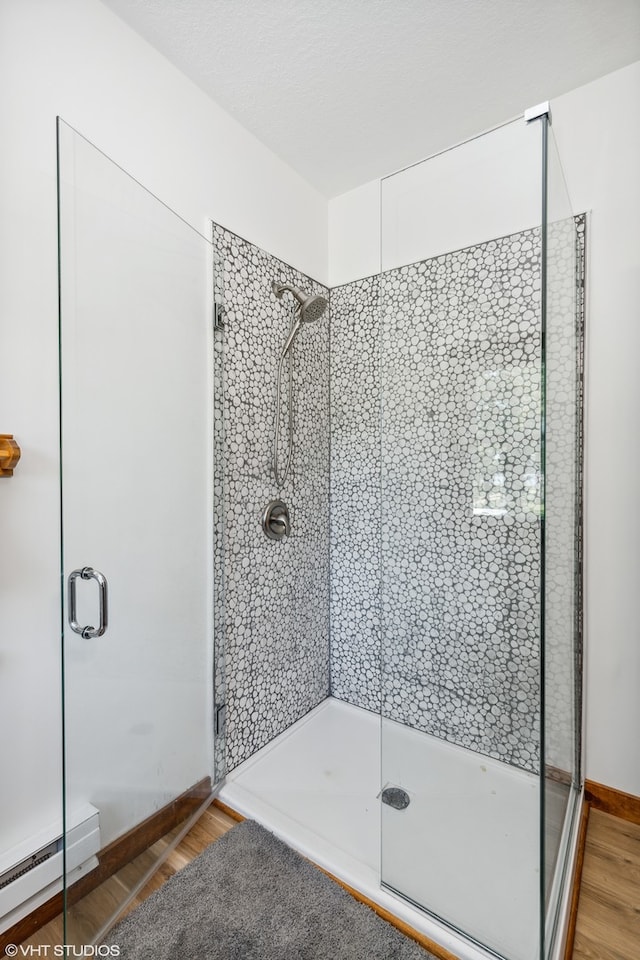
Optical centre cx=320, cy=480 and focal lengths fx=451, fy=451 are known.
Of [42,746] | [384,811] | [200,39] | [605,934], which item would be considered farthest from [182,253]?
[605,934]

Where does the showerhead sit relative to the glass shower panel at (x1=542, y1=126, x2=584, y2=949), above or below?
above

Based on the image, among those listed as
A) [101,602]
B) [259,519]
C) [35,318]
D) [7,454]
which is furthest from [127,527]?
[259,519]

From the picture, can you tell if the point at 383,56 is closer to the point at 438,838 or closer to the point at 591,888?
the point at 438,838

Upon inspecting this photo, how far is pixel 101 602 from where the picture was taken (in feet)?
3.73

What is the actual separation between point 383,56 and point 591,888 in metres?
2.76

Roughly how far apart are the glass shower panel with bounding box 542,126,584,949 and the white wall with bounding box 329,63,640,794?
0.22 ft

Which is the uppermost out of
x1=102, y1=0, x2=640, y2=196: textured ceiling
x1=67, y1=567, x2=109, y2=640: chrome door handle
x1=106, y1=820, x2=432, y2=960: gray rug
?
x1=102, y1=0, x2=640, y2=196: textured ceiling

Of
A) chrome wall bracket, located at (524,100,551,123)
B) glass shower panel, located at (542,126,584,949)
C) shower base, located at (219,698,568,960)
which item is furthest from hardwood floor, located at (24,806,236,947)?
chrome wall bracket, located at (524,100,551,123)

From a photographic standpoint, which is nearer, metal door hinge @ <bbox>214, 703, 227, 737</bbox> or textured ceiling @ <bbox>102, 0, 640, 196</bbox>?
textured ceiling @ <bbox>102, 0, 640, 196</bbox>

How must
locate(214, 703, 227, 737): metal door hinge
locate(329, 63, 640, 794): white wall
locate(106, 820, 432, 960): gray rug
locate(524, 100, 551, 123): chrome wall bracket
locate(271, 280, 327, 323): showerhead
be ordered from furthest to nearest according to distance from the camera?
locate(271, 280, 327, 323): showerhead < locate(214, 703, 227, 737): metal door hinge < locate(329, 63, 640, 794): white wall < locate(106, 820, 432, 960): gray rug < locate(524, 100, 551, 123): chrome wall bracket

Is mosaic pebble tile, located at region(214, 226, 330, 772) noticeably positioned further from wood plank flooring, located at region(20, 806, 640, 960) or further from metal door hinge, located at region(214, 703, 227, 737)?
wood plank flooring, located at region(20, 806, 640, 960)

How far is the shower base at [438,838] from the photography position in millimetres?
1139

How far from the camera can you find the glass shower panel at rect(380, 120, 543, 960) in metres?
1.18

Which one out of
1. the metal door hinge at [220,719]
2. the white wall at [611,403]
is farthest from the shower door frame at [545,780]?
the metal door hinge at [220,719]
